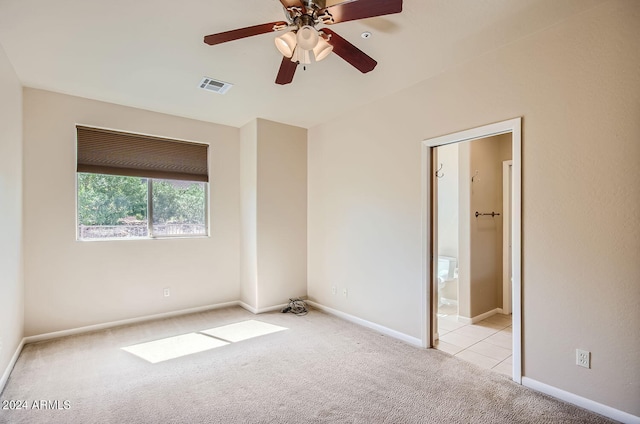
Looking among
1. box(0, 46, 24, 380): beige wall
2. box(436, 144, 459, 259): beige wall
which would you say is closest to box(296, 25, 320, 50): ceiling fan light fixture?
box(0, 46, 24, 380): beige wall

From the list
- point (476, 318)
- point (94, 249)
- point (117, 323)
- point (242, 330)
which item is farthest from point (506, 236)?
point (94, 249)

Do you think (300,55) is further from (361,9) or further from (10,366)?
(10,366)

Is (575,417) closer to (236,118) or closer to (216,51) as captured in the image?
(216,51)

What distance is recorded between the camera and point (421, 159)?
Answer: 3.31 metres

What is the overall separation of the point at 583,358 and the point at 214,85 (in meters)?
4.00

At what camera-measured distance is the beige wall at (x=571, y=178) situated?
6.82 feet

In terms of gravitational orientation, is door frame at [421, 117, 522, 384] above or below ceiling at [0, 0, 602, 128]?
below

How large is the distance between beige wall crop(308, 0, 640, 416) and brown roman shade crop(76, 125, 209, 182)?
119 inches

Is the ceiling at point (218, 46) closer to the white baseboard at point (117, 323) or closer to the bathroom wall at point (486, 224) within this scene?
the bathroom wall at point (486, 224)

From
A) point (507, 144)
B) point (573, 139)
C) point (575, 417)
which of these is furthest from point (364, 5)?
point (507, 144)

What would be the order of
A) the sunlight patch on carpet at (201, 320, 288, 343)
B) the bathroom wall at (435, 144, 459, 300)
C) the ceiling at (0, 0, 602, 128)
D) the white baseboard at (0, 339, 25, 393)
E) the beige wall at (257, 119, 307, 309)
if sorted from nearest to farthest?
the ceiling at (0, 0, 602, 128) → the white baseboard at (0, 339, 25, 393) → the sunlight patch on carpet at (201, 320, 288, 343) → the beige wall at (257, 119, 307, 309) → the bathroom wall at (435, 144, 459, 300)

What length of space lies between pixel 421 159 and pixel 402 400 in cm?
222

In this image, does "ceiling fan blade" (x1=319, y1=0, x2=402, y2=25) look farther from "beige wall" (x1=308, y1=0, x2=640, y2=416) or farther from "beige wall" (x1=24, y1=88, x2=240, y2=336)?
"beige wall" (x1=24, y1=88, x2=240, y2=336)

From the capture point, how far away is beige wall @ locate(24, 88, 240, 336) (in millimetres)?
3445
